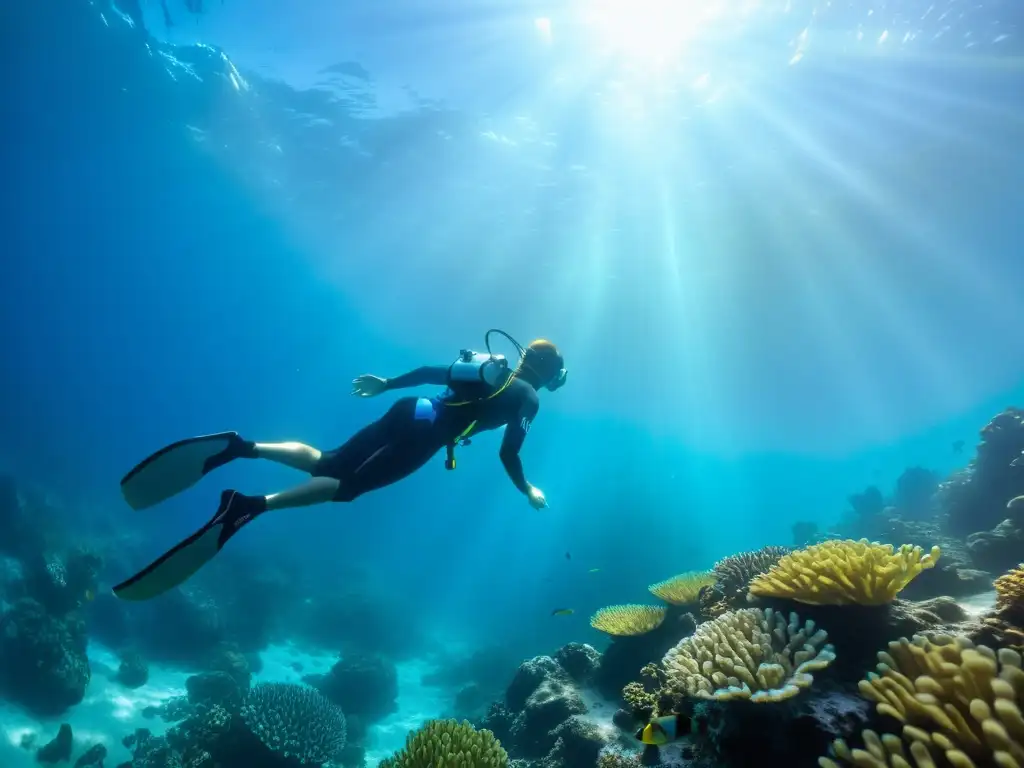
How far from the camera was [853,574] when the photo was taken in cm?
408

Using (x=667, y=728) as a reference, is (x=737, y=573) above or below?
above

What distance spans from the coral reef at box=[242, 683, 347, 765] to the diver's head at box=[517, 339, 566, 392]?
786 cm

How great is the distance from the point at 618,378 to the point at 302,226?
1543 inches

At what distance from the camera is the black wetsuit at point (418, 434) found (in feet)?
16.3

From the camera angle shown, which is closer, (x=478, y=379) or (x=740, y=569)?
(x=478, y=379)

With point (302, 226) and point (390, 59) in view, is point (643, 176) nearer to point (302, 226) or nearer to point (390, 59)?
point (390, 59)

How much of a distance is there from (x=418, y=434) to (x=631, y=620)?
4.27 meters

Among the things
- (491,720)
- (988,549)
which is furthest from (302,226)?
Result: (988,549)

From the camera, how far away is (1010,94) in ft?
62.8

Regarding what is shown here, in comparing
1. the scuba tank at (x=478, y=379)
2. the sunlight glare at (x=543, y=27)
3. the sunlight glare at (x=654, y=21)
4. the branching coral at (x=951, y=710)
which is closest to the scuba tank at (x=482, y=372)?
the scuba tank at (x=478, y=379)

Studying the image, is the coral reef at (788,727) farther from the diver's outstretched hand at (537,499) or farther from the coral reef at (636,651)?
the coral reef at (636,651)

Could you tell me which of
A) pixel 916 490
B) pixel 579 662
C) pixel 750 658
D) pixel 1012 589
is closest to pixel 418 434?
pixel 750 658

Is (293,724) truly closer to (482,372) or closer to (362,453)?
(362,453)

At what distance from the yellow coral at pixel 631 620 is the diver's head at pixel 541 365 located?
352 centimetres
